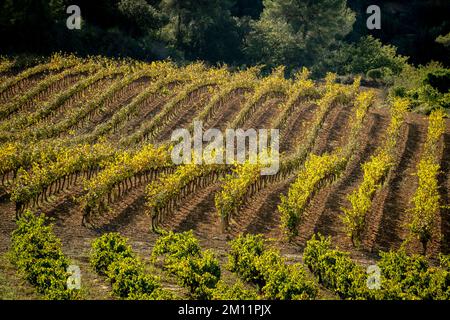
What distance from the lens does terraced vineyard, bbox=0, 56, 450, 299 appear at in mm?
13828

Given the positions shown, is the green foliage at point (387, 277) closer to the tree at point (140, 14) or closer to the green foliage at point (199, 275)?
the green foliage at point (199, 275)

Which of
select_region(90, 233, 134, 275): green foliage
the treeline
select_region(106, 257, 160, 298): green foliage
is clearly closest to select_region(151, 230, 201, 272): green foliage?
select_region(90, 233, 134, 275): green foliage

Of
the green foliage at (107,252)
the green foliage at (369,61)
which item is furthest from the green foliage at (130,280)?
the green foliage at (369,61)

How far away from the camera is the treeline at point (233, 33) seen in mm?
35531

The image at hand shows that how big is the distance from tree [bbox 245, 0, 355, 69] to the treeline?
0.29ft

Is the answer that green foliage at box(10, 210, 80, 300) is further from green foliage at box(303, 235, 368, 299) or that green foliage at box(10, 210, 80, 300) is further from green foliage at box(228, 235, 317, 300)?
green foliage at box(303, 235, 368, 299)

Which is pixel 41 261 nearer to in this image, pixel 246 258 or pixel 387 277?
pixel 246 258

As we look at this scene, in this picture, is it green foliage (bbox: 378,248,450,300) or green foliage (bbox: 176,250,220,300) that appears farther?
green foliage (bbox: 378,248,450,300)

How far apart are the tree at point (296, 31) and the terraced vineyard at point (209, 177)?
1567 centimetres

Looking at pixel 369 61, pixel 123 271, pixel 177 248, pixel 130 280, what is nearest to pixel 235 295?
pixel 130 280

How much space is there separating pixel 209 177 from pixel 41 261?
988 centimetres

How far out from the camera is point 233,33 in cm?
Answer: 4803

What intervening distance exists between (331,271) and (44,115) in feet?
58.1
